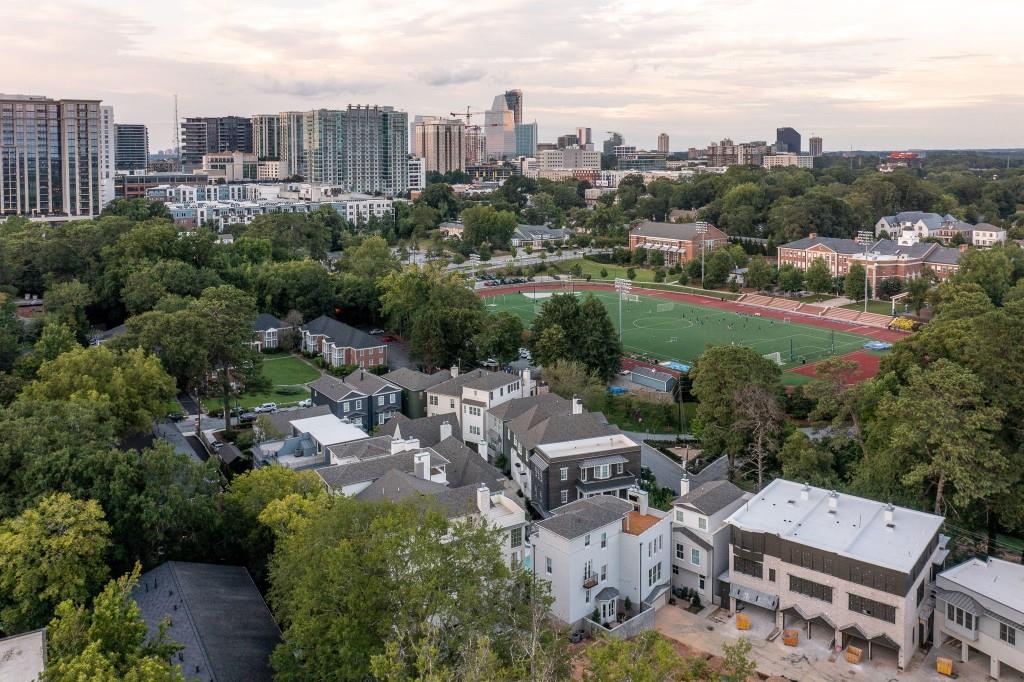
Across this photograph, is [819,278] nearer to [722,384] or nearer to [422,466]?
[722,384]

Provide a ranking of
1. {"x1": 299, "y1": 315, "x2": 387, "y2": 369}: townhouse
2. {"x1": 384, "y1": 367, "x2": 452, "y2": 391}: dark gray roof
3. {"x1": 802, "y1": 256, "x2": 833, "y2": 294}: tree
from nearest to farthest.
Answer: {"x1": 384, "y1": 367, "x2": 452, "y2": 391}: dark gray roof, {"x1": 299, "y1": 315, "x2": 387, "y2": 369}: townhouse, {"x1": 802, "y1": 256, "x2": 833, "y2": 294}: tree

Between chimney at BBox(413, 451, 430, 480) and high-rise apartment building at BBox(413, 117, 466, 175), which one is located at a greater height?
high-rise apartment building at BBox(413, 117, 466, 175)


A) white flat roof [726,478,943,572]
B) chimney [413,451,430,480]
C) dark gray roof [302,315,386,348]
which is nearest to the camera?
white flat roof [726,478,943,572]

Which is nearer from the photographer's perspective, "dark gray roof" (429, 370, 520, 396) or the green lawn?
"dark gray roof" (429, 370, 520, 396)

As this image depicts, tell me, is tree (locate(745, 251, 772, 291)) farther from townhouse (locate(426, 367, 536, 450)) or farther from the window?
the window

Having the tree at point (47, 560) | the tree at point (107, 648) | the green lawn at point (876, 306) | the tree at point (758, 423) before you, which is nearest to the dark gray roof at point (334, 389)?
the tree at point (758, 423)

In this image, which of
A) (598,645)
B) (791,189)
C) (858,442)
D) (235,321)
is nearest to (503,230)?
(791,189)

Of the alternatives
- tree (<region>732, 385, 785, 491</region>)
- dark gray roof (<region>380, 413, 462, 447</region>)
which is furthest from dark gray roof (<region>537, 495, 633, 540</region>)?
dark gray roof (<region>380, 413, 462, 447</region>)
